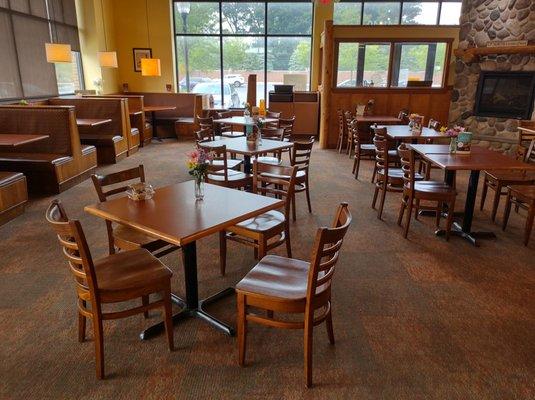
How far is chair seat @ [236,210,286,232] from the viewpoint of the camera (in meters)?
2.63

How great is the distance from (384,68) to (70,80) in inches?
261

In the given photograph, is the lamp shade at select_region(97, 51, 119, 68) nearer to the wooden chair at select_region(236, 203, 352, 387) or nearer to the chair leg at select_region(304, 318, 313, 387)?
the wooden chair at select_region(236, 203, 352, 387)

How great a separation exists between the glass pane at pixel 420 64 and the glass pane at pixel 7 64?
6867 mm

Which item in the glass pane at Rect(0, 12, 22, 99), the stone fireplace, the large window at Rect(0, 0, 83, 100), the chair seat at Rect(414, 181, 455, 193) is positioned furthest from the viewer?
the stone fireplace

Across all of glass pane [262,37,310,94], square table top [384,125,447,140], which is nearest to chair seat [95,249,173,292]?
square table top [384,125,447,140]

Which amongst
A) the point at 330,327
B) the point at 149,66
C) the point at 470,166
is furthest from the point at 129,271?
the point at 149,66

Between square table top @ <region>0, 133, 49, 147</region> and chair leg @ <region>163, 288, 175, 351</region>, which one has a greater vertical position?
square table top @ <region>0, 133, 49, 147</region>

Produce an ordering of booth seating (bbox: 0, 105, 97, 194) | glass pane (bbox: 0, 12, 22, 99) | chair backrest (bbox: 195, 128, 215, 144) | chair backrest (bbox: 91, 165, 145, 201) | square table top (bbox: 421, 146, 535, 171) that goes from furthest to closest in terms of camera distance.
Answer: glass pane (bbox: 0, 12, 22, 99) → chair backrest (bbox: 195, 128, 215, 144) → booth seating (bbox: 0, 105, 97, 194) → square table top (bbox: 421, 146, 535, 171) → chair backrest (bbox: 91, 165, 145, 201)

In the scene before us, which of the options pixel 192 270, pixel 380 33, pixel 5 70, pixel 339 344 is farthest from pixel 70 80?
pixel 339 344

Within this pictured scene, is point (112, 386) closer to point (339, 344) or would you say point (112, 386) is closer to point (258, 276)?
point (258, 276)

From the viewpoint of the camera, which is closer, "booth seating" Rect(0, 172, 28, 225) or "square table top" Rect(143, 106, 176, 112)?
"booth seating" Rect(0, 172, 28, 225)

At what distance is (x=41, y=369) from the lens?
1.99 metres

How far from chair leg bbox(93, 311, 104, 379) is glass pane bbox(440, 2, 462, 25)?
1028 cm

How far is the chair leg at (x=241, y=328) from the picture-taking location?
1.91 meters
